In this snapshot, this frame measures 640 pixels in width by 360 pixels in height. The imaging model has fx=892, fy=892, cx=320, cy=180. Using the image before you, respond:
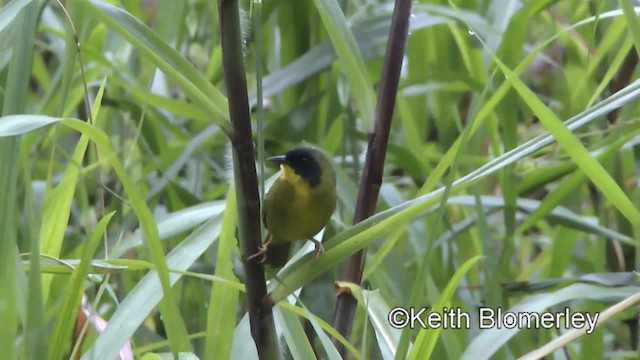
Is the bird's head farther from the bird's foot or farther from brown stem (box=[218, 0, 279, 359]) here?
brown stem (box=[218, 0, 279, 359])

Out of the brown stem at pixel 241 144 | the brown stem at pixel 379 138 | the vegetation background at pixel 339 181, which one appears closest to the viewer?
the brown stem at pixel 241 144

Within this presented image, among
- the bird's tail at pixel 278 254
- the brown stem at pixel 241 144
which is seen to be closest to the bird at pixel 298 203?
the bird's tail at pixel 278 254

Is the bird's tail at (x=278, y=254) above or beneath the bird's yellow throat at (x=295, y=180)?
beneath

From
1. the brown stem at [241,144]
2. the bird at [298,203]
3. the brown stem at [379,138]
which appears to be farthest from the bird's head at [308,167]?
the brown stem at [241,144]

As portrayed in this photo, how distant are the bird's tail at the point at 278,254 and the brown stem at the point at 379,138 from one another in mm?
99

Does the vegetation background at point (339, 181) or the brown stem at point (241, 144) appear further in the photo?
the vegetation background at point (339, 181)

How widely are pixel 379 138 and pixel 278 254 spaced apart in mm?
209

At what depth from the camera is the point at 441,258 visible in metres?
1.38

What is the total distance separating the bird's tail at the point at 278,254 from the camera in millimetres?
1119

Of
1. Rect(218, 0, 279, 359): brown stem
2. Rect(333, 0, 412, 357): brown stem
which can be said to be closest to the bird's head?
Rect(333, 0, 412, 357): brown stem

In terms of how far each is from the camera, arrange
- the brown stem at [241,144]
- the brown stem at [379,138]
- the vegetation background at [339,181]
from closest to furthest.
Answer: the brown stem at [241,144], the vegetation background at [339,181], the brown stem at [379,138]

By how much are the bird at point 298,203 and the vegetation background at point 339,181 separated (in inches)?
2.7

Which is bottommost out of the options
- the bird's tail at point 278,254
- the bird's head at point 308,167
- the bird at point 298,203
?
the bird's tail at point 278,254

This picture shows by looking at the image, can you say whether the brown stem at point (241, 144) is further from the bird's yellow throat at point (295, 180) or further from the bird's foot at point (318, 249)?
the bird's yellow throat at point (295, 180)
